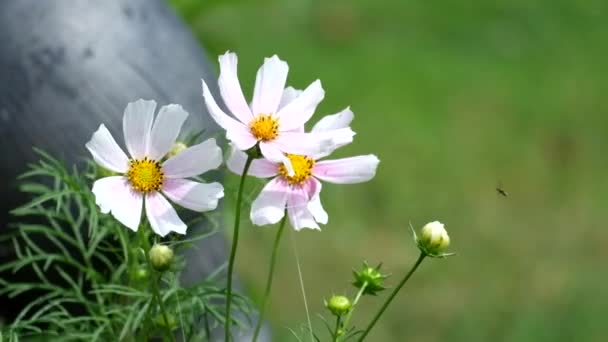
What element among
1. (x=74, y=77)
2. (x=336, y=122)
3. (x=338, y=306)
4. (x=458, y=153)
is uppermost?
(x=458, y=153)

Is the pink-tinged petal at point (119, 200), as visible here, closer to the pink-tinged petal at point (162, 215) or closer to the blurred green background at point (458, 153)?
the pink-tinged petal at point (162, 215)

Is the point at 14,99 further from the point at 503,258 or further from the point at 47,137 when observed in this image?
the point at 503,258

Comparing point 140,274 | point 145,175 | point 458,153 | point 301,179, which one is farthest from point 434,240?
point 458,153

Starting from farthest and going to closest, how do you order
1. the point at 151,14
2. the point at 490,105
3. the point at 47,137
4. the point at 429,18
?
the point at 429,18, the point at 490,105, the point at 151,14, the point at 47,137

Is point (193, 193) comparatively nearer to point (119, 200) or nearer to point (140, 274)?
point (119, 200)

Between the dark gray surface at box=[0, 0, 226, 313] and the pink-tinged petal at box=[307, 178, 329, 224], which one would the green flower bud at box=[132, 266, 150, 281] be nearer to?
the pink-tinged petal at box=[307, 178, 329, 224]

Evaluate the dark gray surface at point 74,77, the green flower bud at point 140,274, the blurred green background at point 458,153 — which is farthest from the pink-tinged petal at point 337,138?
the blurred green background at point 458,153

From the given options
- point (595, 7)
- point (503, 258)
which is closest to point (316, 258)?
point (503, 258)
